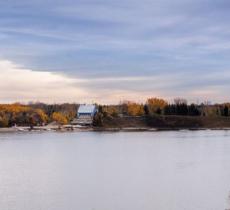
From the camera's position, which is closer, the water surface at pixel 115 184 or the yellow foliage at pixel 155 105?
the water surface at pixel 115 184

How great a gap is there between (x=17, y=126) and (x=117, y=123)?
26379 millimetres

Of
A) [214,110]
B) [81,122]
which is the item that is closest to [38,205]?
[81,122]

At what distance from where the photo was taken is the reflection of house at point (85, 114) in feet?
531

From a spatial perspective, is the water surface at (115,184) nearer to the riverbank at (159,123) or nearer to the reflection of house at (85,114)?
the riverbank at (159,123)

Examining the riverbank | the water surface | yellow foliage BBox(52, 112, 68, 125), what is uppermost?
yellow foliage BBox(52, 112, 68, 125)

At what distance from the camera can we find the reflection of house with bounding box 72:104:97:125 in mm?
161762

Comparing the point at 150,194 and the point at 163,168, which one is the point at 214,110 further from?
the point at 150,194

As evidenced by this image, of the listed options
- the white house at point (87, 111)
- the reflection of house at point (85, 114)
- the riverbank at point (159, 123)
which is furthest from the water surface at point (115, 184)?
the white house at point (87, 111)

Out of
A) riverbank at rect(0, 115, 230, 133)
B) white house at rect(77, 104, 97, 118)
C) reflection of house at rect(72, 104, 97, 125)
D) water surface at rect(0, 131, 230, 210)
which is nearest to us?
water surface at rect(0, 131, 230, 210)

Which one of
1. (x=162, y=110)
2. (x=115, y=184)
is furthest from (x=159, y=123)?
(x=115, y=184)

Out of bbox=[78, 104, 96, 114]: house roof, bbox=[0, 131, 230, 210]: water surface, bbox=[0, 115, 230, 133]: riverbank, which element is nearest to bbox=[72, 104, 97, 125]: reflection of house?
bbox=[78, 104, 96, 114]: house roof

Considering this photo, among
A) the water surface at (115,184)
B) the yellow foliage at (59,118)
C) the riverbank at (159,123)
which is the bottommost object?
the water surface at (115,184)

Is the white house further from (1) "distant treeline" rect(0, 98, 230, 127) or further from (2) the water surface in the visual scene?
(2) the water surface

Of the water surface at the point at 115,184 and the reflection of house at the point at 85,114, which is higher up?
the reflection of house at the point at 85,114
